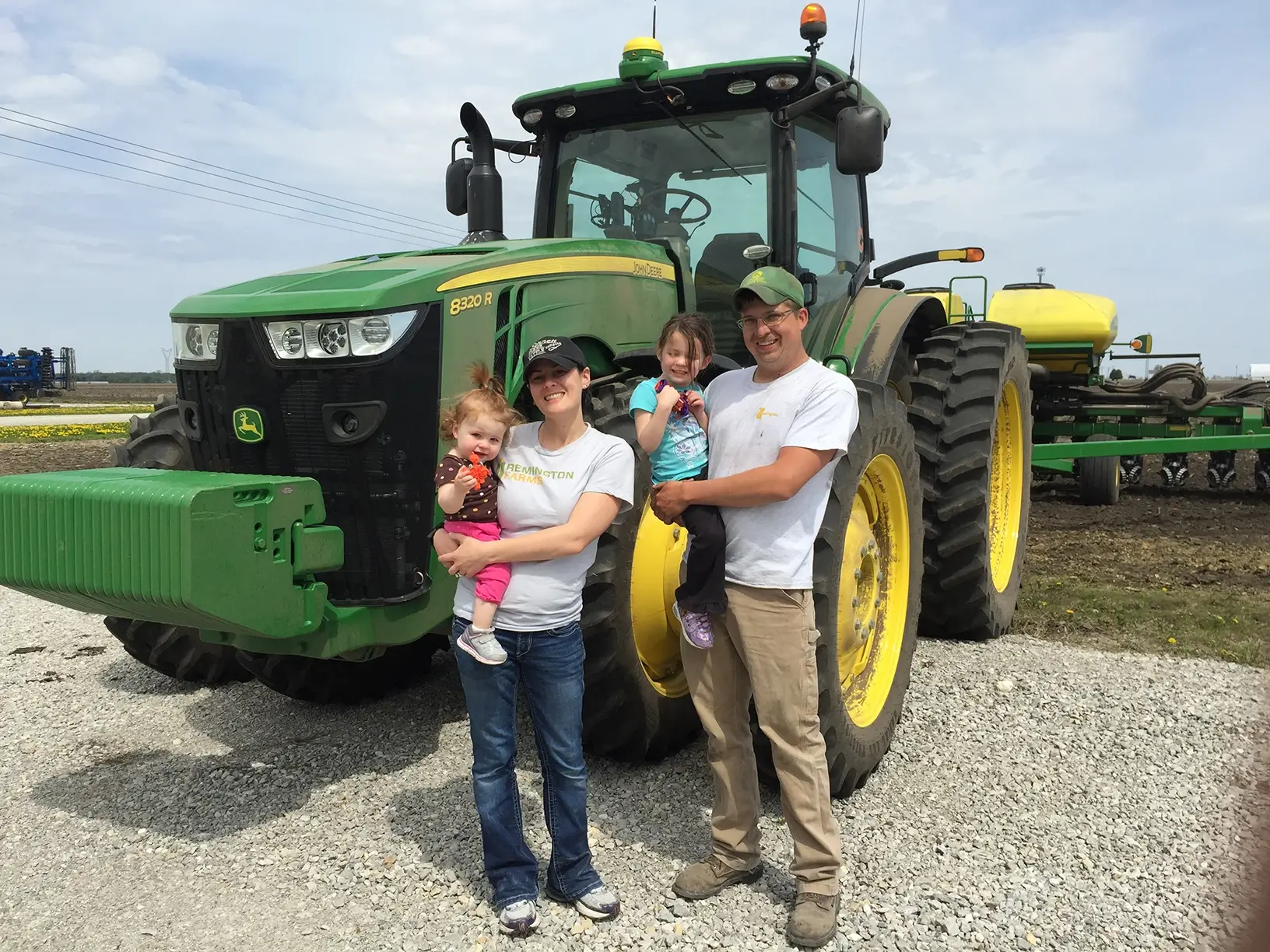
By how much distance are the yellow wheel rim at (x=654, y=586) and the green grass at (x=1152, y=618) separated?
2.89 m

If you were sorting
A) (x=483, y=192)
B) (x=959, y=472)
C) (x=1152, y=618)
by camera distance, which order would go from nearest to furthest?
(x=483, y=192) → (x=959, y=472) → (x=1152, y=618)

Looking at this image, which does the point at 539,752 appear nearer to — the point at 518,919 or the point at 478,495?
the point at 518,919

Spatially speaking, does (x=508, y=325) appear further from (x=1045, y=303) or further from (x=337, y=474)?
(x=1045, y=303)

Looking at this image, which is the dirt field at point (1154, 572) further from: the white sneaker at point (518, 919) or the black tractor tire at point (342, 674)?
the white sneaker at point (518, 919)

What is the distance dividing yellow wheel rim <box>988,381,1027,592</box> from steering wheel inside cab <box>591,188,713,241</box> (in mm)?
2380

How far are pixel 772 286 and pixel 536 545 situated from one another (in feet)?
3.15

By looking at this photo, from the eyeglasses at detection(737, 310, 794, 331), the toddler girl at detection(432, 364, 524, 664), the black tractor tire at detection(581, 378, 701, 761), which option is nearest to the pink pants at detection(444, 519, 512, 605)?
the toddler girl at detection(432, 364, 524, 664)

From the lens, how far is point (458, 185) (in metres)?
5.35

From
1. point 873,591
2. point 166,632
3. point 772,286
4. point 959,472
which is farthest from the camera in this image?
point 959,472

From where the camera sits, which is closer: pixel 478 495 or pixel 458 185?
pixel 478 495

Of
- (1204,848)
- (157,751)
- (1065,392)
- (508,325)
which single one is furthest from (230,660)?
(1065,392)

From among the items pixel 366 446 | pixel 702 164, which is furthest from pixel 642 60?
pixel 366 446

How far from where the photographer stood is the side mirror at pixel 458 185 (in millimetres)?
5324

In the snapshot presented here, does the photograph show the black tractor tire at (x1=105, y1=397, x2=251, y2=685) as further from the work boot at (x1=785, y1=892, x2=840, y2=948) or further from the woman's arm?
the work boot at (x1=785, y1=892, x2=840, y2=948)
